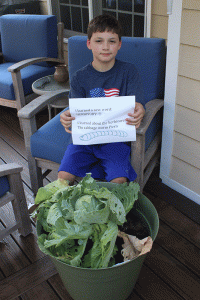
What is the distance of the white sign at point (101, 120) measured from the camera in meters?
1.35

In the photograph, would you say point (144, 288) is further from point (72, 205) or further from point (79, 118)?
point (79, 118)

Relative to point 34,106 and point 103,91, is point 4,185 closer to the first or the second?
point 34,106

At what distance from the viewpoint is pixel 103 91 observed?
1.54 metres

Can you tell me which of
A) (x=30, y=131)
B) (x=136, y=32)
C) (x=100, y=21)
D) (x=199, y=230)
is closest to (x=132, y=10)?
(x=136, y=32)

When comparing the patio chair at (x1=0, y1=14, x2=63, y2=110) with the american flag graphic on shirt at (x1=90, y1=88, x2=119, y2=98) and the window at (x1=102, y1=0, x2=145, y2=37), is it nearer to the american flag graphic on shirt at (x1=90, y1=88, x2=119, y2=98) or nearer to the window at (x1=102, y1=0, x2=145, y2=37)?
the window at (x1=102, y1=0, x2=145, y2=37)

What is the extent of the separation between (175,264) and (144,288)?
0.21 metres

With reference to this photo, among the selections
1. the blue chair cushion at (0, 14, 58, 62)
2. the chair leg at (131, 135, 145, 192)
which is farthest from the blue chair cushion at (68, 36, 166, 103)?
the blue chair cushion at (0, 14, 58, 62)

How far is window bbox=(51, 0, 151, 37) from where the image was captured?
2465mm

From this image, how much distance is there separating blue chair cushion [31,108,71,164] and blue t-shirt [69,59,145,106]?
31 cm

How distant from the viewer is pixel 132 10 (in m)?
2.51

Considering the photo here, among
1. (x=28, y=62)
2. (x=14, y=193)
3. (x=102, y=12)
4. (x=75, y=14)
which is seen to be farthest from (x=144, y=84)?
(x=75, y=14)

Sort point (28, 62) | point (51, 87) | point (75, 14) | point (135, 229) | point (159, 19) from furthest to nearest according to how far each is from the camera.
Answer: point (75, 14) < point (28, 62) < point (51, 87) < point (159, 19) < point (135, 229)

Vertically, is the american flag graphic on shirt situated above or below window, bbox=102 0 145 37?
below

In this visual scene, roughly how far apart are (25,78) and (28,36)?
1.82 feet
